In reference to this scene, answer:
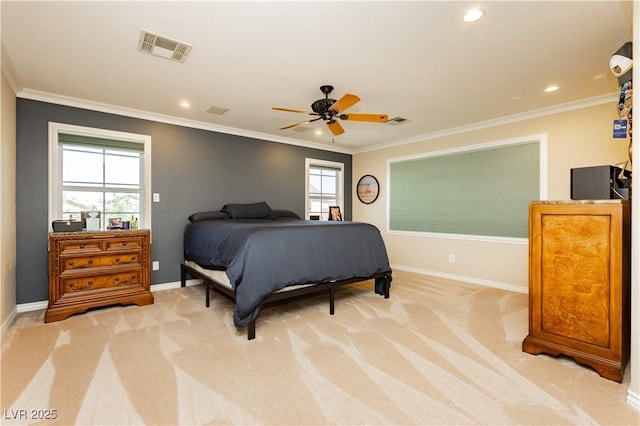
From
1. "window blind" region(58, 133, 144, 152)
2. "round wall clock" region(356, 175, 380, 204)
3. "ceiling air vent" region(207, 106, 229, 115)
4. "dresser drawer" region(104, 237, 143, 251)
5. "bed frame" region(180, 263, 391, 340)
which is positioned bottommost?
"bed frame" region(180, 263, 391, 340)

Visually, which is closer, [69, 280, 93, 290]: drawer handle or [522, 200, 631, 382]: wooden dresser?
[522, 200, 631, 382]: wooden dresser

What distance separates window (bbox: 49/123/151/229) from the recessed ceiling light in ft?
12.4

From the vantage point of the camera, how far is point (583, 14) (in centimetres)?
194

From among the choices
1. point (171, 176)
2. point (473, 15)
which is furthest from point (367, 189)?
point (473, 15)

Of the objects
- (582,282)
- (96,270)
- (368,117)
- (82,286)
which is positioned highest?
(368,117)

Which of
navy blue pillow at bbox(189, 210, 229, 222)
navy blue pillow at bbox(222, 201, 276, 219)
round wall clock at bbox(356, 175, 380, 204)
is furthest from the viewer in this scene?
round wall clock at bbox(356, 175, 380, 204)

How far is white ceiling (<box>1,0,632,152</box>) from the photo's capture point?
1.93 metres

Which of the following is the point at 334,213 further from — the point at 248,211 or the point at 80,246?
the point at 80,246

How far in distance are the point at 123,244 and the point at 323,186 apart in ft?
11.7

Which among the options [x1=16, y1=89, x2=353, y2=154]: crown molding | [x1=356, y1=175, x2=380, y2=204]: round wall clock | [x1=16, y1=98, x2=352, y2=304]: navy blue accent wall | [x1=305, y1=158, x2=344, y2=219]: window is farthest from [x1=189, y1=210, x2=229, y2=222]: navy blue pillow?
[x1=356, y1=175, x2=380, y2=204]: round wall clock

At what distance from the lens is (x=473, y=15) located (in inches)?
76.7

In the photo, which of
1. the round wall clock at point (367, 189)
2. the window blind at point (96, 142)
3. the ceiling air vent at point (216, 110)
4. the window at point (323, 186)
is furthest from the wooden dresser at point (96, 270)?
the round wall clock at point (367, 189)

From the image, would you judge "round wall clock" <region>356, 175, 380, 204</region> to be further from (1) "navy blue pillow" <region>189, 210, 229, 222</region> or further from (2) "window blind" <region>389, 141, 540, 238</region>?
(1) "navy blue pillow" <region>189, 210, 229, 222</region>

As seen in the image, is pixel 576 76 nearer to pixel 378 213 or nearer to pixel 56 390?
pixel 378 213
